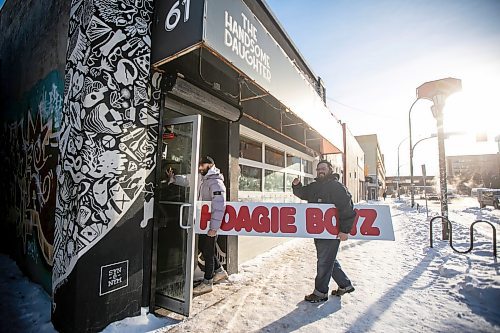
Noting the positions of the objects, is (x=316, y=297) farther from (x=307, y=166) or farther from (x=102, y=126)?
(x=307, y=166)

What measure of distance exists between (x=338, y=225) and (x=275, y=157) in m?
3.71

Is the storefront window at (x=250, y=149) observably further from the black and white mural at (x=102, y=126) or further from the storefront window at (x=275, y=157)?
the black and white mural at (x=102, y=126)

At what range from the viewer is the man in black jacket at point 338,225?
3408 mm

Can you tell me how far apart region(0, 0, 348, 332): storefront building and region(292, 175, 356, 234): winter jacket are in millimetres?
1483

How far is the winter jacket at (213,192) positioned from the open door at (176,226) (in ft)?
0.77

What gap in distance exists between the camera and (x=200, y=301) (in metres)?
3.51

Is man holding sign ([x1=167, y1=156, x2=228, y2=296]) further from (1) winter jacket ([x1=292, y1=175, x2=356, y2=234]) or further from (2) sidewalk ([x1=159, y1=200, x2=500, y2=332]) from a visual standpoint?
(1) winter jacket ([x1=292, y1=175, x2=356, y2=234])

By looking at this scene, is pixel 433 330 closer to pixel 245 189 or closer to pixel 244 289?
pixel 244 289

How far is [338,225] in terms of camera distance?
11.3 feet

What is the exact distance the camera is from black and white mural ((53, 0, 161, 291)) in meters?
2.66

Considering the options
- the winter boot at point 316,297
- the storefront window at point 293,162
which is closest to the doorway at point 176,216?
the winter boot at point 316,297

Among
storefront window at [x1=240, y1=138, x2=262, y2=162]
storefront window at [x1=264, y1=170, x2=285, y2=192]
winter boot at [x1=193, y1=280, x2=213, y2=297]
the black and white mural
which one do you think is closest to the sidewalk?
winter boot at [x1=193, y1=280, x2=213, y2=297]

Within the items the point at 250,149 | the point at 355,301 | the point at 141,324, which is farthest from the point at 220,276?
the point at 250,149

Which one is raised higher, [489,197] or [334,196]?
[334,196]
